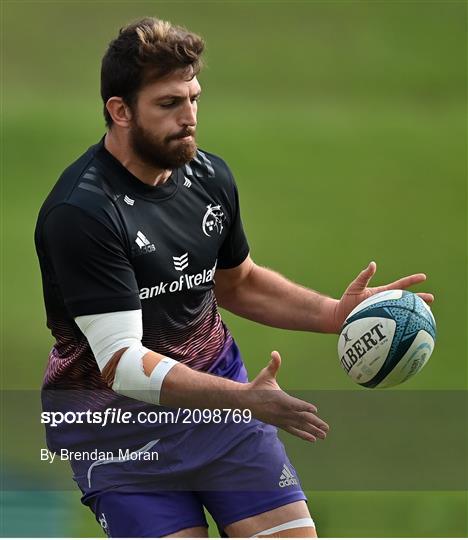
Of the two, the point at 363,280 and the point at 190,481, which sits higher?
the point at 363,280

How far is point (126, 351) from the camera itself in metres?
5.66

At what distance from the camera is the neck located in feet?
19.7

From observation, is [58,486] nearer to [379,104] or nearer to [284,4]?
[379,104]

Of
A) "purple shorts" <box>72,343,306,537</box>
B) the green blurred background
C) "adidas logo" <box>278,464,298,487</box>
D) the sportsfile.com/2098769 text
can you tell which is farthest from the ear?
the green blurred background

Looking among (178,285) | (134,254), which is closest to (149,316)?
(178,285)

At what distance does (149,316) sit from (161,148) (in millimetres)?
753

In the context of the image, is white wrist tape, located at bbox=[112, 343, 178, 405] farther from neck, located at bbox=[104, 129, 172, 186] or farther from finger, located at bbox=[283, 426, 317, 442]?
neck, located at bbox=[104, 129, 172, 186]

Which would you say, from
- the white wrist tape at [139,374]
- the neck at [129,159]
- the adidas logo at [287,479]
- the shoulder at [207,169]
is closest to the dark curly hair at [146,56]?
the neck at [129,159]

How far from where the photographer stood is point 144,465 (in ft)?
19.7

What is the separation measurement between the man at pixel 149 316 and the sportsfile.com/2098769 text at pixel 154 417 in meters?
0.01

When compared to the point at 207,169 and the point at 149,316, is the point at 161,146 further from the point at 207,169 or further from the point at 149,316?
the point at 149,316

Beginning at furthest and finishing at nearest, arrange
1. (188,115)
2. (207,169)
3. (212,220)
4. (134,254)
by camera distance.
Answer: (207,169) → (212,220) → (188,115) → (134,254)

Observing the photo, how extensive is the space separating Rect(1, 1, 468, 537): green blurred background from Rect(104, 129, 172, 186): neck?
2.70 meters

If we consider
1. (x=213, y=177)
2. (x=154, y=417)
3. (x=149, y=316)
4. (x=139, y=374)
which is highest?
(x=213, y=177)
